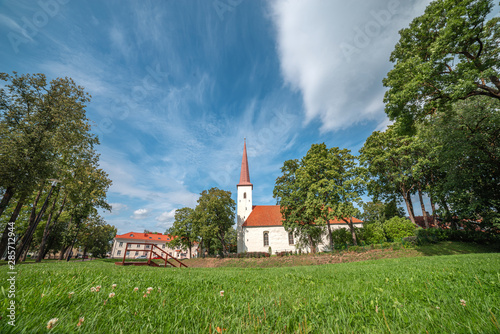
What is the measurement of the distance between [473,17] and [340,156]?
17.0 metres

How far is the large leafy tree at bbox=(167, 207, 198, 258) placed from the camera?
38513mm

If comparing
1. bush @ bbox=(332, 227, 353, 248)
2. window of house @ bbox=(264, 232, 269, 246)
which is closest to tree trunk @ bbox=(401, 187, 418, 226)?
bush @ bbox=(332, 227, 353, 248)

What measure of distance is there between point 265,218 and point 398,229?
73.1 feet

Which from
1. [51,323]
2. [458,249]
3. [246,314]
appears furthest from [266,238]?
[51,323]

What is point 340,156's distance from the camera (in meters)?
25.7

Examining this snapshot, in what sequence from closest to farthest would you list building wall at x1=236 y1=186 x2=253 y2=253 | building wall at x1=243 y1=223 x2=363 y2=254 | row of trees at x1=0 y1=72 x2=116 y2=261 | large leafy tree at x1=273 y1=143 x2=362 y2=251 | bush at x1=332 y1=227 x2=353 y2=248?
row of trees at x1=0 y1=72 x2=116 y2=261, large leafy tree at x1=273 y1=143 x2=362 y2=251, bush at x1=332 y1=227 x2=353 y2=248, building wall at x1=243 y1=223 x2=363 y2=254, building wall at x1=236 y1=186 x2=253 y2=253

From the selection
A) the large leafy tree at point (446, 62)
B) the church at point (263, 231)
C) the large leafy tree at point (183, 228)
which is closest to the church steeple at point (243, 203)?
the church at point (263, 231)

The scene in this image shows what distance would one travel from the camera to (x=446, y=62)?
1119 centimetres

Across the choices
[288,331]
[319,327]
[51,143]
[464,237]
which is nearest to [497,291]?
[319,327]

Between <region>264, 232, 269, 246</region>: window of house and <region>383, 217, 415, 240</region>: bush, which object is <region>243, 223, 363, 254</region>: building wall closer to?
<region>264, 232, 269, 246</region>: window of house

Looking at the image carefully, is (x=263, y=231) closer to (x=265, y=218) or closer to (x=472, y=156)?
(x=265, y=218)

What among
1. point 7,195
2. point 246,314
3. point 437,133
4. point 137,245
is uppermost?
point 437,133

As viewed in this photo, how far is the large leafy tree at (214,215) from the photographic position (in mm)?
32500

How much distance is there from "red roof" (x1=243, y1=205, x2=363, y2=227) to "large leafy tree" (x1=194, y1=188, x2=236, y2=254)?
5.28m
